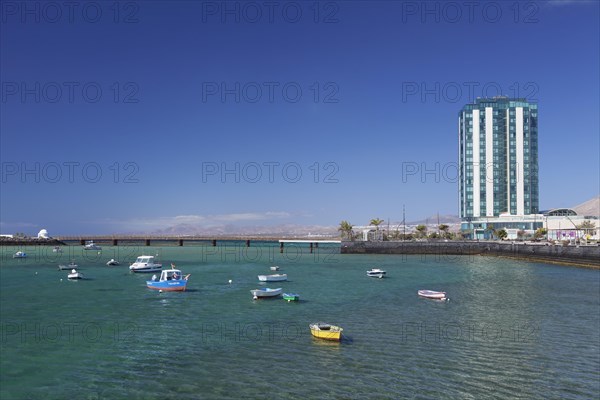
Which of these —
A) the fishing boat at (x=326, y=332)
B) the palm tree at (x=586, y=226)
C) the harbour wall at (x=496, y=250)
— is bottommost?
the harbour wall at (x=496, y=250)

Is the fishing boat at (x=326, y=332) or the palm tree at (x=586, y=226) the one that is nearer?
the fishing boat at (x=326, y=332)

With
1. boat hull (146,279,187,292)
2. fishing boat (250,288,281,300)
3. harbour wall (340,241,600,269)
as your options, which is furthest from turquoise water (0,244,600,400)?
harbour wall (340,241,600,269)

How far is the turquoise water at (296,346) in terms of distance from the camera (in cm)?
2497

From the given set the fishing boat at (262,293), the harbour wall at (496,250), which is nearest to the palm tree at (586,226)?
the harbour wall at (496,250)

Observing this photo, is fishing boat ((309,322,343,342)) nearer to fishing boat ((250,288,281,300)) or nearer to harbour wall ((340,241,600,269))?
fishing boat ((250,288,281,300))

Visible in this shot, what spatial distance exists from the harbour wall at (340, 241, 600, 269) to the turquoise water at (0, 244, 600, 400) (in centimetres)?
5500

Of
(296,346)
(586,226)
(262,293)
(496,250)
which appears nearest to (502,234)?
(586,226)

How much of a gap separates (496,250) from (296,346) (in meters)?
132

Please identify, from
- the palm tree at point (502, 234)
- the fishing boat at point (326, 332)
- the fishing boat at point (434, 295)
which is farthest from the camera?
the palm tree at point (502, 234)

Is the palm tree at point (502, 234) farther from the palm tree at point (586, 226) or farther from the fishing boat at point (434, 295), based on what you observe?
the fishing boat at point (434, 295)

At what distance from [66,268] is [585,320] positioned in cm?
9196

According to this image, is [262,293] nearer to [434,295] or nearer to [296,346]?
[434,295]

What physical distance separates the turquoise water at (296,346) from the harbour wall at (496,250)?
55.0 metres

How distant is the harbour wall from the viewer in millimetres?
106250
